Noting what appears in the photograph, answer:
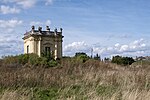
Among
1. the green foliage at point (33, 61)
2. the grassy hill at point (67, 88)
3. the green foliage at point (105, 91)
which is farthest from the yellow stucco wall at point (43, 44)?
the green foliage at point (105, 91)

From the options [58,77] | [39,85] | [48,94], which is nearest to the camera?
[48,94]

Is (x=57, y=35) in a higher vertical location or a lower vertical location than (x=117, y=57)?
higher

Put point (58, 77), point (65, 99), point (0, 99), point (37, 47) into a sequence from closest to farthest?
point (0, 99), point (65, 99), point (58, 77), point (37, 47)

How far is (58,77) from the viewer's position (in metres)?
13.4

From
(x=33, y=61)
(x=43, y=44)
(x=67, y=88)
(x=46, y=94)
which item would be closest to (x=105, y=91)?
(x=67, y=88)

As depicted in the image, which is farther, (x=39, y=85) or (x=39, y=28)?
(x=39, y=28)

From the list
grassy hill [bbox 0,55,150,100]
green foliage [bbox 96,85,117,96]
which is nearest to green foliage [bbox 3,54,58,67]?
grassy hill [bbox 0,55,150,100]

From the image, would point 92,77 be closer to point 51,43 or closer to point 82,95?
point 82,95

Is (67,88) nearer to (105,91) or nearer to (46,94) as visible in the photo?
(46,94)

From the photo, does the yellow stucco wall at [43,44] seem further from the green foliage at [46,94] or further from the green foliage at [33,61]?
the green foliage at [46,94]

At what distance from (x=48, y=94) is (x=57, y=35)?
67.3 meters

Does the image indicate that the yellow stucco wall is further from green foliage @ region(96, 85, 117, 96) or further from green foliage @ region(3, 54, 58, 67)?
green foliage @ region(96, 85, 117, 96)

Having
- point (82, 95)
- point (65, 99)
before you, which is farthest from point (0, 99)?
point (82, 95)

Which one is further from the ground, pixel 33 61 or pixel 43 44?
pixel 43 44
